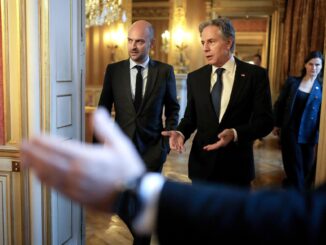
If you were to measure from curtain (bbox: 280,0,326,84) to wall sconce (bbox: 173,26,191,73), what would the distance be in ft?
7.06

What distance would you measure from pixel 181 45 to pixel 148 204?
7941 mm

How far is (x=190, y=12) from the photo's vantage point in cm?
841

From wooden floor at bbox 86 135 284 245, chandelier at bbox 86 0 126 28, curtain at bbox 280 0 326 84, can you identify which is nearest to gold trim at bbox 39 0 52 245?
wooden floor at bbox 86 135 284 245

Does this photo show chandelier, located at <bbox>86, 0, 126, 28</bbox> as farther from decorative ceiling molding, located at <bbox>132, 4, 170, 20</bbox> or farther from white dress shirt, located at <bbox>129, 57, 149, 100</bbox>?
white dress shirt, located at <bbox>129, 57, 149, 100</bbox>

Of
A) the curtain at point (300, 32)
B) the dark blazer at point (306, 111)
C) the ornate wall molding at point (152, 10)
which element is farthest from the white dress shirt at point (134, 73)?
the ornate wall molding at point (152, 10)

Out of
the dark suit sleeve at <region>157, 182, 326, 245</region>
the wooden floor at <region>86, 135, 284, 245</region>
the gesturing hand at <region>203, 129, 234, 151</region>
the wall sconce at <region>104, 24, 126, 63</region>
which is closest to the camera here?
the dark suit sleeve at <region>157, 182, 326, 245</region>

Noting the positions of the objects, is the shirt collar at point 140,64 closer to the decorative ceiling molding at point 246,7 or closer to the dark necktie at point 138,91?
the dark necktie at point 138,91

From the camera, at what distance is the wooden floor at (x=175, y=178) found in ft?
9.70

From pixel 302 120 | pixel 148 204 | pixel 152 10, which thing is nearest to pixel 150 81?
pixel 148 204

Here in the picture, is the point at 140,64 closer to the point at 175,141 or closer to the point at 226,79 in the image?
the point at 226,79

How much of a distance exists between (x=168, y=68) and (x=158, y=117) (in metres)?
0.33

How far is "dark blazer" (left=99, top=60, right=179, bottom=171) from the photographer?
7.57 ft

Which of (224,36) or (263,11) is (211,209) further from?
(263,11)

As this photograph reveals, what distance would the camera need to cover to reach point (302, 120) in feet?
12.0
